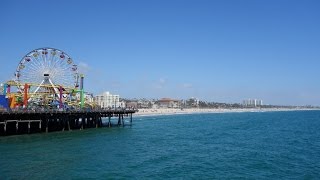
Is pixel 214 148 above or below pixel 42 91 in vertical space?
below

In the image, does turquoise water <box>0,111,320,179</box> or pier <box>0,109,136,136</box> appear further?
pier <box>0,109,136,136</box>

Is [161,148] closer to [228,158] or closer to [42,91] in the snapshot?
[228,158]

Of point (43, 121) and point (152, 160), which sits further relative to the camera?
point (43, 121)

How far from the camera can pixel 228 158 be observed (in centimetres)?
3152

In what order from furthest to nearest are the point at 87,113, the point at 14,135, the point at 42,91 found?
1. the point at 42,91
2. the point at 87,113
3. the point at 14,135

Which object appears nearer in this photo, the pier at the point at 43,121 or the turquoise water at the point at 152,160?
the turquoise water at the point at 152,160

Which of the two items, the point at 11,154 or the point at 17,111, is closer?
the point at 11,154

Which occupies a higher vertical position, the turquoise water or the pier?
the pier

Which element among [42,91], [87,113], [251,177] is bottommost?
[251,177]

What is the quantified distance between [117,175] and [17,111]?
89.2 ft

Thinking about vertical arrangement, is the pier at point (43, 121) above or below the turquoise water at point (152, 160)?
above

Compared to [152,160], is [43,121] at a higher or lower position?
higher

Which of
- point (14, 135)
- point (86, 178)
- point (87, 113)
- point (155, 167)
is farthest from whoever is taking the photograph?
point (87, 113)

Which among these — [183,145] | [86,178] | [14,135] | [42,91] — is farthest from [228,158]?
[42,91]
